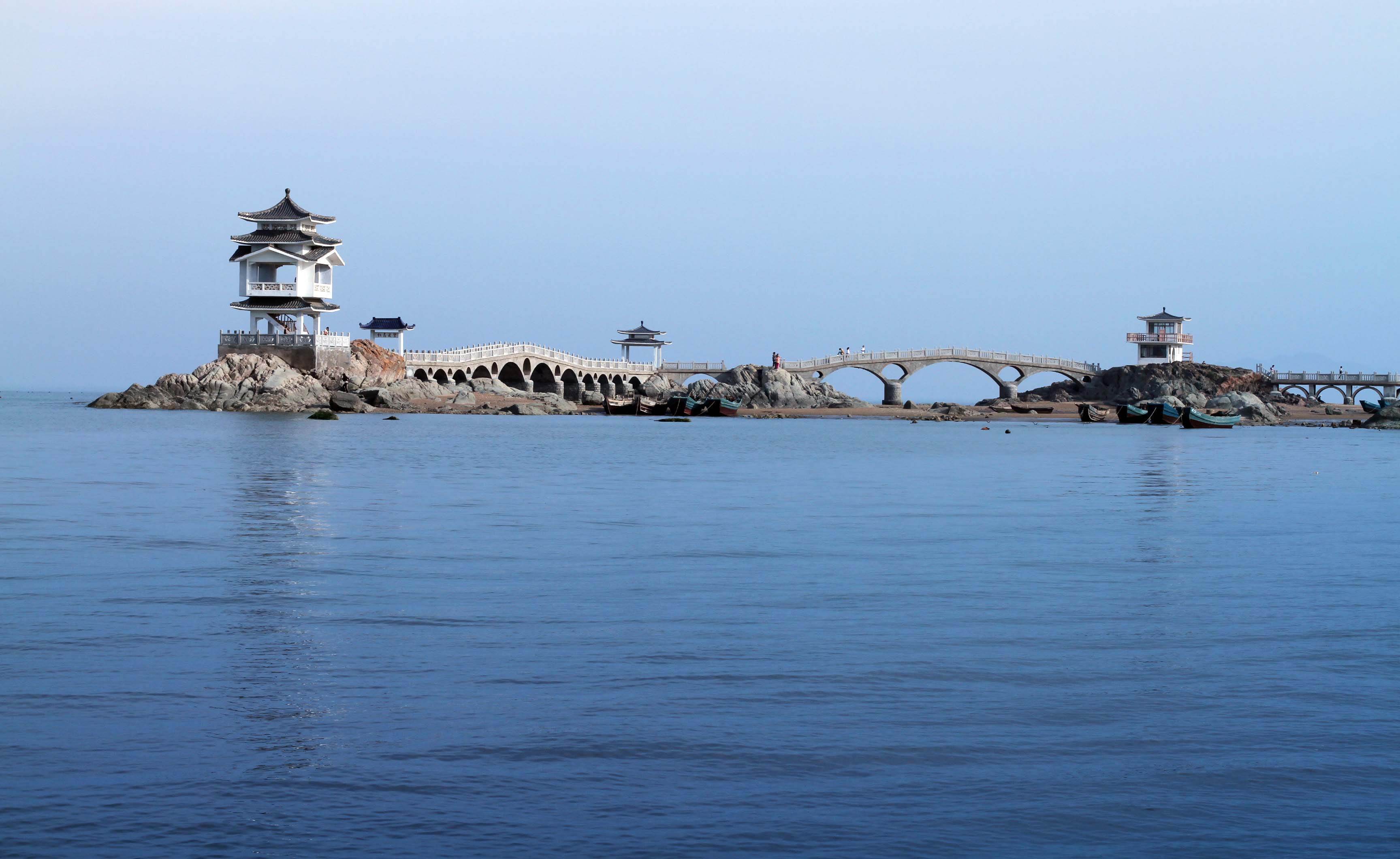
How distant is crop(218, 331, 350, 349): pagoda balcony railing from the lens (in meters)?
75.1

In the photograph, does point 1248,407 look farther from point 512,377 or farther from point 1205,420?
point 512,377

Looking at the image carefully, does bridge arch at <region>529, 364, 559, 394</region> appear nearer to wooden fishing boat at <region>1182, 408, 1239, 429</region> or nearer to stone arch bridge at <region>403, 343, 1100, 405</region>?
stone arch bridge at <region>403, 343, 1100, 405</region>

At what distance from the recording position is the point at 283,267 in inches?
3041

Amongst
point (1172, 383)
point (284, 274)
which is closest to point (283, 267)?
point (284, 274)

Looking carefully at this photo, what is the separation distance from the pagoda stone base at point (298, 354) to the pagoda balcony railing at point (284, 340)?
12 cm

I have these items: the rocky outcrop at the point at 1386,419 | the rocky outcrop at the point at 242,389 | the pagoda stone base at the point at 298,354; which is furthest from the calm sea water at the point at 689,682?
the rocky outcrop at the point at 1386,419

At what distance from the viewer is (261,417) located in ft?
212

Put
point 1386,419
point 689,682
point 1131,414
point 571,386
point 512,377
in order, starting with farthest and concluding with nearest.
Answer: point 571,386, point 512,377, point 1131,414, point 1386,419, point 689,682

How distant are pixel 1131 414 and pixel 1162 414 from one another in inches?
70.3

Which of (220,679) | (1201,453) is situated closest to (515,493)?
(220,679)

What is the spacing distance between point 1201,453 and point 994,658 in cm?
3974

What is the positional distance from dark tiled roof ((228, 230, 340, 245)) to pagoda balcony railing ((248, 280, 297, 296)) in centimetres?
222

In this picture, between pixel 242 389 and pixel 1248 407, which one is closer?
pixel 242 389

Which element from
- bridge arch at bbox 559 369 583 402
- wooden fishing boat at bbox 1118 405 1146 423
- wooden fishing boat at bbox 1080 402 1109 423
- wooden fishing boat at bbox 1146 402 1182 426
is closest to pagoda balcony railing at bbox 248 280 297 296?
bridge arch at bbox 559 369 583 402
